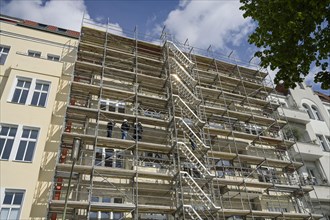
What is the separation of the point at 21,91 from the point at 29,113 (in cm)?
157

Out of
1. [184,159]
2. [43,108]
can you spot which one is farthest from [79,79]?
[184,159]

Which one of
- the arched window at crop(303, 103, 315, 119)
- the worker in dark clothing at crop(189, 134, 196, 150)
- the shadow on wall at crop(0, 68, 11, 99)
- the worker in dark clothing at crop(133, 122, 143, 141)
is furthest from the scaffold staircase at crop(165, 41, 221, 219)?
the arched window at crop(303, 103, 315, 119)

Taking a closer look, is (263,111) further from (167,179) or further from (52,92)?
(52,92)

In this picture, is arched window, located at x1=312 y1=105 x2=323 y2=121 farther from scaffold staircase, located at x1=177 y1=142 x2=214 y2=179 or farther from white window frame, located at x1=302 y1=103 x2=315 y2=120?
scaffold staircase, located at x1=177 y1=142 x2=214 y2=179

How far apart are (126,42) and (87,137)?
8.70 meters

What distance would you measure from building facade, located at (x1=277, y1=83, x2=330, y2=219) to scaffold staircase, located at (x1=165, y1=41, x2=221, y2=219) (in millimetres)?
7573

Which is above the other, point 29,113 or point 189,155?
point 29,113

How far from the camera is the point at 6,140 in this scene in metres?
12.9

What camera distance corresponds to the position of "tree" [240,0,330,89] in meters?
9.33

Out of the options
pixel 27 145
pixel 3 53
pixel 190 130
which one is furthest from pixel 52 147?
pixel 3 53

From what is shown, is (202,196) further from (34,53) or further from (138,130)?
(34,53)

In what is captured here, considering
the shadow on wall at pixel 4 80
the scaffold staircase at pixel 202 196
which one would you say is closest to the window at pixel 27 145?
the shadow on wall at pixel 4 80

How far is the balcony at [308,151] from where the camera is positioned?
19.3 meters

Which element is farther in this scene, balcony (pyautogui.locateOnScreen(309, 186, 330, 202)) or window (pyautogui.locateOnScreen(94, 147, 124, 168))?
balcony (pyautogui.locateOnScreen(309, 186, 330, 202))
